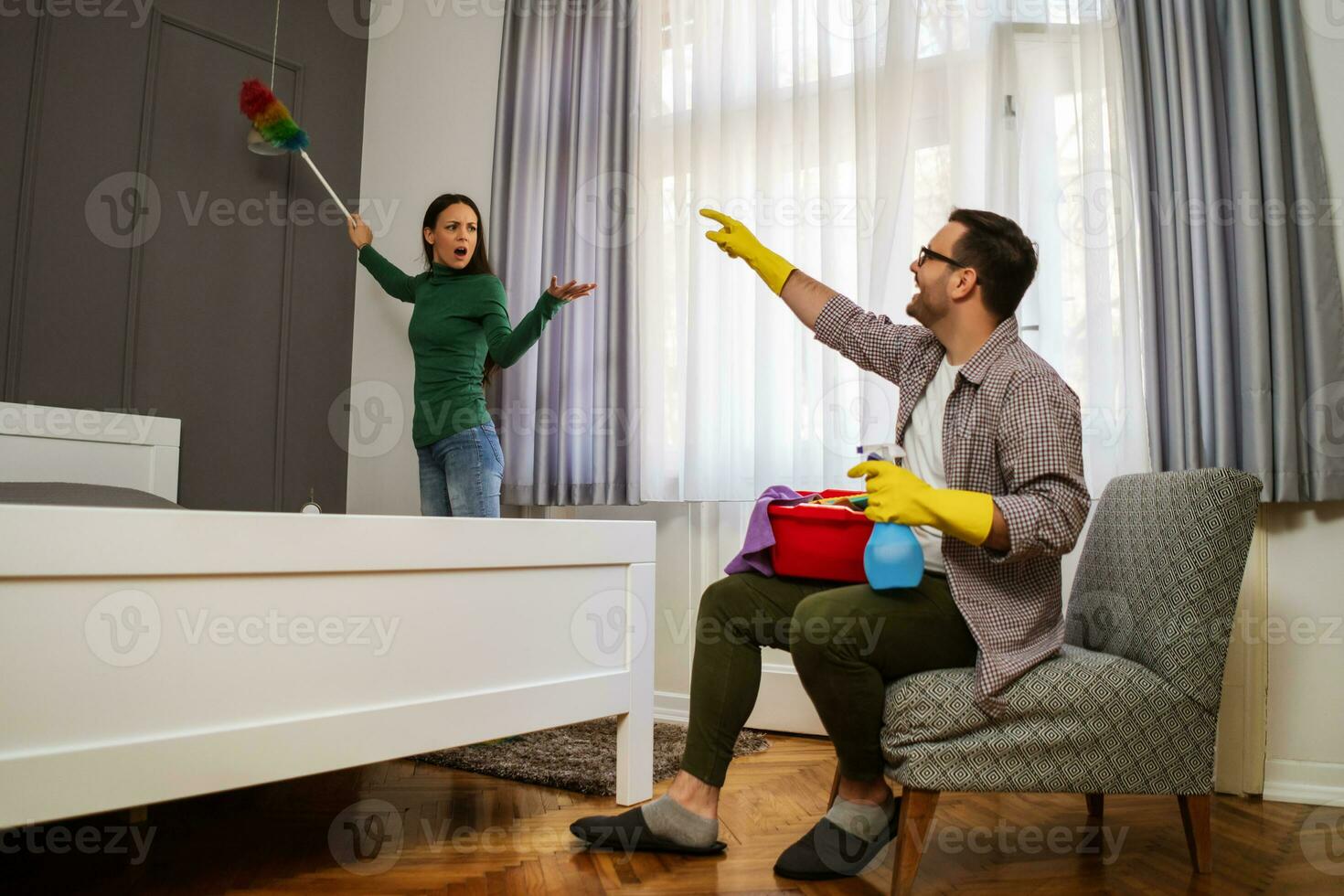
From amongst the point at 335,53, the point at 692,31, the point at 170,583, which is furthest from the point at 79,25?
the point at 170,583

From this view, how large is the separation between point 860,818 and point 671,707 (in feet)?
4.32

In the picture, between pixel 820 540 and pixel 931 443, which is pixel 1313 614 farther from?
pixel 820 540

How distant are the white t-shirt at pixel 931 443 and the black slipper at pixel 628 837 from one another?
58cm

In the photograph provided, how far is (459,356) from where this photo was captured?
→ 8.15 feet

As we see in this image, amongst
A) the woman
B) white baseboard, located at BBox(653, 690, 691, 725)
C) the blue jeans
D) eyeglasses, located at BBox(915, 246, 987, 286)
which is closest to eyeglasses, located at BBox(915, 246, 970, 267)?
eyeglasses, located at BBox(915, 246, 987, 286)

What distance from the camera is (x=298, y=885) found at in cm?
137

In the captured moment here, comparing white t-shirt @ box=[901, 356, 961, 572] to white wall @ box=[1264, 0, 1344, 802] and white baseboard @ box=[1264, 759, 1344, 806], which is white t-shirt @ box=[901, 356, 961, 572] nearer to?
white wall @ box=[1264, 0, 1344, 802]

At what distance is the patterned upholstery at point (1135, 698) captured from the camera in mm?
1314

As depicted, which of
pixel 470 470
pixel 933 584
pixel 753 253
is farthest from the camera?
pixel 470 470

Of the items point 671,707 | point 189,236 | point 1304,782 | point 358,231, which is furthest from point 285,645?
point 189,236

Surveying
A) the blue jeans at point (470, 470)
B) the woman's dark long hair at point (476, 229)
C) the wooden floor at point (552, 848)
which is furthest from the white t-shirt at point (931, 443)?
the woman's dark long hair at point (476, 229)

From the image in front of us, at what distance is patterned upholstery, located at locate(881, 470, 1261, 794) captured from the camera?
1314 millimetres

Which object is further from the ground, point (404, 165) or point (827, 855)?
point (404, 165)

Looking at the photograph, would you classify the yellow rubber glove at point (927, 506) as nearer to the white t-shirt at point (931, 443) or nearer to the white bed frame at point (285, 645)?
the white t-shirt at point (931, 443)
